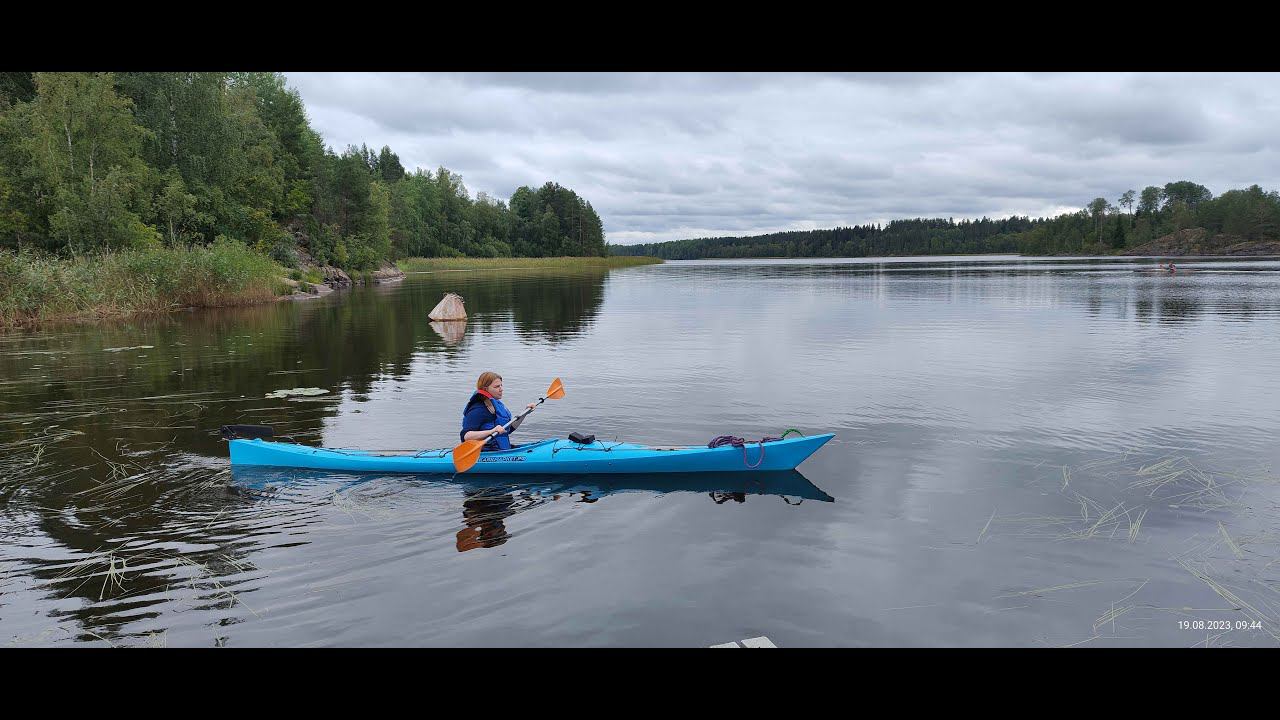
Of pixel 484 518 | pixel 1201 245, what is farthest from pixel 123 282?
pixel 1201 245

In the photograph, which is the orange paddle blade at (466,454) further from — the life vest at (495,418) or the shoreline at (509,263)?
the shoreline at (509,263)

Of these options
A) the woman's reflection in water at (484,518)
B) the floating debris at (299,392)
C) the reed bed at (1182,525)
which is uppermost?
the floating debris at (299,392)

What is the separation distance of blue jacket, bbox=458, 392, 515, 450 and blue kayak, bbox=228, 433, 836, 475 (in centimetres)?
17

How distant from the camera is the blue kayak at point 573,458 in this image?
9602mm

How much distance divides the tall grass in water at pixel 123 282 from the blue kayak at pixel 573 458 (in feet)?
64.5

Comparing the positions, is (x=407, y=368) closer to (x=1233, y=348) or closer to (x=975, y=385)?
(x=975, y=385)

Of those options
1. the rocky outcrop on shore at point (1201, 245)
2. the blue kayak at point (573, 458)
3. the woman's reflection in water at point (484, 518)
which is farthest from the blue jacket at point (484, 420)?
the rocky outcrop on shore at point (1201, 245)

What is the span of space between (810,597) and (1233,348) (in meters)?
19.3

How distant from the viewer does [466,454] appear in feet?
30.7

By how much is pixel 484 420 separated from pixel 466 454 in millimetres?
772

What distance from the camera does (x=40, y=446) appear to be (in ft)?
35.5

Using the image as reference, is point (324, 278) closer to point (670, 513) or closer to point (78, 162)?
point (78, 162)
